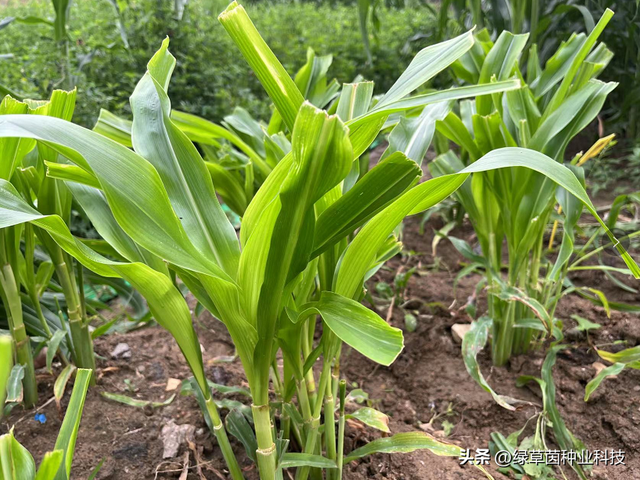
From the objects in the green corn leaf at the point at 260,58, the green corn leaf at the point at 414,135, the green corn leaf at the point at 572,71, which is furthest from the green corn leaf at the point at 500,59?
the green corn leaf at the point at 260,58

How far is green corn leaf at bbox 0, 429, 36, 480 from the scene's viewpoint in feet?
1.33

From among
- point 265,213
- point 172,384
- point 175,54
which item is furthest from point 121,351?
point 175,54

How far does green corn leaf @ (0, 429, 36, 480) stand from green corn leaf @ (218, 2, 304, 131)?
39 cm

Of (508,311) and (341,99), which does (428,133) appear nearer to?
(341,99)

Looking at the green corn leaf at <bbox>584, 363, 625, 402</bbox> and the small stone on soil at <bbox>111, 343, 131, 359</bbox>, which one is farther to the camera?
the small stone on soil at <bbox>111, 343, 131, 359</bbox>

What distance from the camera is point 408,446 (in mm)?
671

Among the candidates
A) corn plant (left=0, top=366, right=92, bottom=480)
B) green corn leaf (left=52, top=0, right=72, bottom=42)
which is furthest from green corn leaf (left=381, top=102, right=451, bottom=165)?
green corn leaf (left=52, top=0, right=72, bottom=42)

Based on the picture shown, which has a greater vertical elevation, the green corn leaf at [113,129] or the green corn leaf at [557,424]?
the green corn leaf at [113,129]

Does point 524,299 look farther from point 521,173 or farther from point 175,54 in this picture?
point 175,54

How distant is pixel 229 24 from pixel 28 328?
712mm

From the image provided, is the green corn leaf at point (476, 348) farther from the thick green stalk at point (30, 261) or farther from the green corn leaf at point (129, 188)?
the thick green stalk at point (30, 261)

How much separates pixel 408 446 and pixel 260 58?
528 mm

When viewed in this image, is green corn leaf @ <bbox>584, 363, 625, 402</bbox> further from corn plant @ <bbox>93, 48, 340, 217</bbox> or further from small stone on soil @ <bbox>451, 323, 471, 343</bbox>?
corn plant @ <bbox>93, 48, 340, 217</bbox>

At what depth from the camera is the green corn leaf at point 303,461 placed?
1.89 ft
